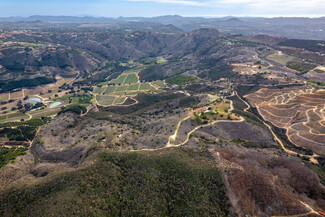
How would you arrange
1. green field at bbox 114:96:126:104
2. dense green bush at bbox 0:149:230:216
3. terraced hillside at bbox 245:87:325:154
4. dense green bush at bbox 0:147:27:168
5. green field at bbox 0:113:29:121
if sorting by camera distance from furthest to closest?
green field at bbox 114:96:126:104, green field at bbox 0:113:29:121, terraced hillside at bbox 245:87:325:154, dense green bush at bbox 0:147:27:168, dense green bush at bbox 0:149:230:216

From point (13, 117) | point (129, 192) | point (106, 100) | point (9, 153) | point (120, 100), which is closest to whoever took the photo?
point (129, 192)

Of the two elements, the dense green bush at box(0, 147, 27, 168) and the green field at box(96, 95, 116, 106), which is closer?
the dense green bush at box(0, 147, 27, 168)

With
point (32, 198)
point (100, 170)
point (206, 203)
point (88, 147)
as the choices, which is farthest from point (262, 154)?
point (32, 198)

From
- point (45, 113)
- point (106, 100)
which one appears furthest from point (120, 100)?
point (45, 113)

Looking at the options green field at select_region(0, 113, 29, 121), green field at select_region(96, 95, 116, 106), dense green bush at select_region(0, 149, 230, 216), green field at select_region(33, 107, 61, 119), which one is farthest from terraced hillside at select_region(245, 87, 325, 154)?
green field at select_region(0, 113, 29, 121)

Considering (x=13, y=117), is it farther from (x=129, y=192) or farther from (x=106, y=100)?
(x=129, y=192)

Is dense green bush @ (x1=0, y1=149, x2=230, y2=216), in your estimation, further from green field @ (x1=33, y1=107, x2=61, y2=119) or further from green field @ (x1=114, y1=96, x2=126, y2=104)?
green field @ (x1=114, y1=96, x2=126, y2=104)

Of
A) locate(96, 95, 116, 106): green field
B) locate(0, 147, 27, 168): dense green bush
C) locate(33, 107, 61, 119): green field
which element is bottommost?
locate(33, 107, 61, 119): green field

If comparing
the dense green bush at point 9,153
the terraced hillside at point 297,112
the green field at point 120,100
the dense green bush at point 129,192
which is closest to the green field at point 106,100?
the green field at point 120,100
